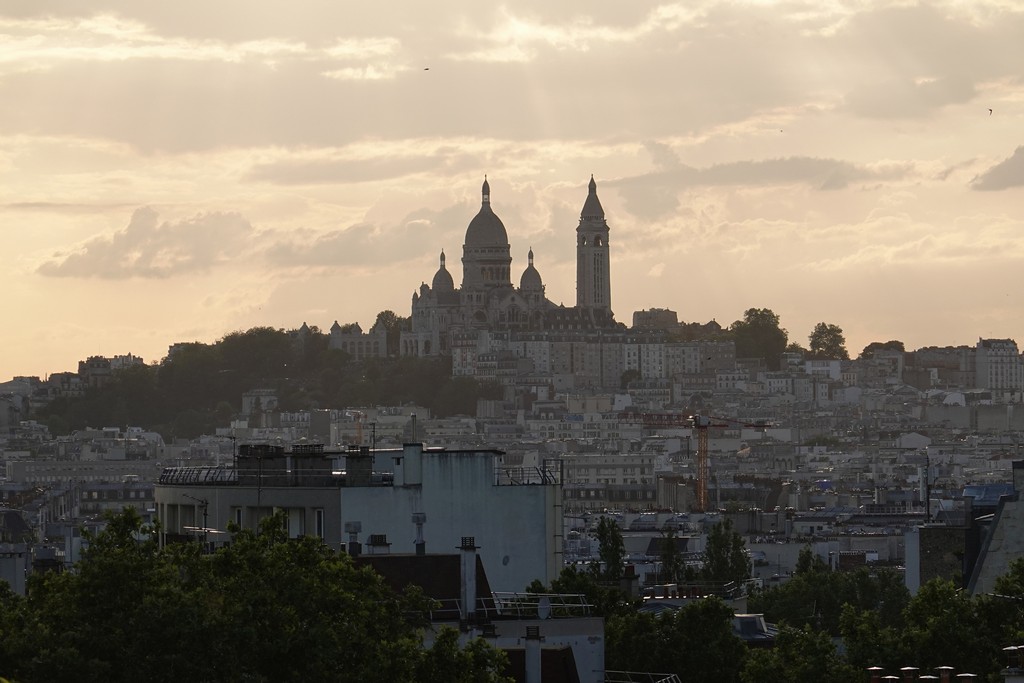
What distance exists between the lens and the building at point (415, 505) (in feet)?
119

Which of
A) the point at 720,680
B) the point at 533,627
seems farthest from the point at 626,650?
the point at 533,627

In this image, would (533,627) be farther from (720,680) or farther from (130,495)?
(130,495)

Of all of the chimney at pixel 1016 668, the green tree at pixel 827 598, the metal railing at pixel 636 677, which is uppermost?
the green tree at pixel 827 598

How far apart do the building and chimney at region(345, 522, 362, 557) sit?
0.21 feet

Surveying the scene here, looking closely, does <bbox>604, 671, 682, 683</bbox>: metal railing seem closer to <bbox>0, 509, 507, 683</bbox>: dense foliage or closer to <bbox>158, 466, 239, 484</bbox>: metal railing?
<bbox>0, 509, 507, 683</bbox>: dense foliage

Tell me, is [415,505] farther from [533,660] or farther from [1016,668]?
[1016,668]

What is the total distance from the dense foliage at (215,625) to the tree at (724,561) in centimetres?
4768

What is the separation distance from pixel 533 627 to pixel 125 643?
3.76m

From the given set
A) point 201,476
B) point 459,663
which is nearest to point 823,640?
point 459,663

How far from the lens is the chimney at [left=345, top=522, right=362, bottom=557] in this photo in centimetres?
3275

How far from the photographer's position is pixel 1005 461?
197250mm

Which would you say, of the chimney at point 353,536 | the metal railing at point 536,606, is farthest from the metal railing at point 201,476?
the metal railing at point 536,606

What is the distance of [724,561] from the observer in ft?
257

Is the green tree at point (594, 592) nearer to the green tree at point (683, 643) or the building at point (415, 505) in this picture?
the building at point (415, 505)
